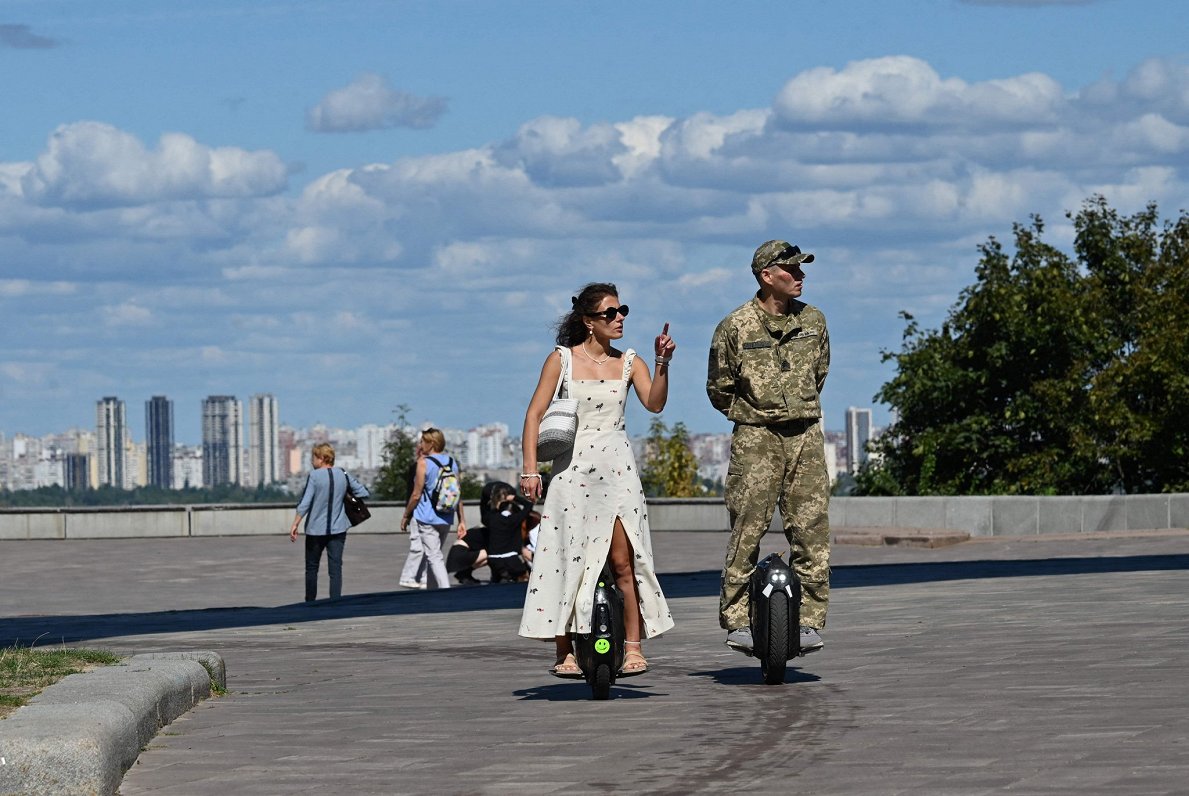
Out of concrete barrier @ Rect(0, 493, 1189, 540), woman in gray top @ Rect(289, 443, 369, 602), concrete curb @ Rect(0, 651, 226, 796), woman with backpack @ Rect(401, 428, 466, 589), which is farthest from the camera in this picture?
concrete barrier @ Rect(0, 493, 1189, 540)

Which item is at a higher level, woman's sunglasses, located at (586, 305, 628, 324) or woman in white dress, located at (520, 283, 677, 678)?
woman's sunglasses, located at (586, 305, 628, 324)

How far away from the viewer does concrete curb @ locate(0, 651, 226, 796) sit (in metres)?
6.20

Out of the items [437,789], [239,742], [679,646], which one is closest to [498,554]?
[679,646]

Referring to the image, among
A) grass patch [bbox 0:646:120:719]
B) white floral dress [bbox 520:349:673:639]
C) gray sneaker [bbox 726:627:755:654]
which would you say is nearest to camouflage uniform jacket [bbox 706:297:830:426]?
white floral dress [bbox 520:349:673:639]

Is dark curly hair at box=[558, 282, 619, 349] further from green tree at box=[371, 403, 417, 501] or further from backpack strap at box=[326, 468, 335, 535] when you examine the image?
green tree at box=[371, 403, 417, 501]

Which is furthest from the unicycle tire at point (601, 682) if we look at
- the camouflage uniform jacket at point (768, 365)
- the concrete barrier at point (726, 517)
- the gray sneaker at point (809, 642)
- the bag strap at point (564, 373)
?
the concrete barrier at point (726, 517)

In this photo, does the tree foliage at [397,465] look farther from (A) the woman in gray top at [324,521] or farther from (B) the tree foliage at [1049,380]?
(A) the woman in gray top at [324,521]

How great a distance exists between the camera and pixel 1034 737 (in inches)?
285

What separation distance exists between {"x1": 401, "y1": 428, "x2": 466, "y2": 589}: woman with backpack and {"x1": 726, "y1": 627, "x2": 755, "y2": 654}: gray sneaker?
34.5 feet

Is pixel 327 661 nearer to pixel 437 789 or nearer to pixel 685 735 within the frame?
pixel 685 735

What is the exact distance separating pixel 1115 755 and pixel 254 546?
23869mm

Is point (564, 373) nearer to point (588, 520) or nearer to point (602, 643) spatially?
point (588, 520)

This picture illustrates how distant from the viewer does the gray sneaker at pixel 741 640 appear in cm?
942

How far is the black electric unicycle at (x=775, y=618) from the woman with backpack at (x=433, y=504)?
10.7 m
